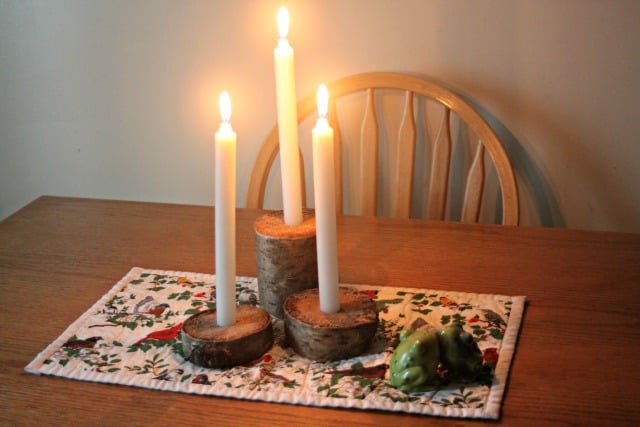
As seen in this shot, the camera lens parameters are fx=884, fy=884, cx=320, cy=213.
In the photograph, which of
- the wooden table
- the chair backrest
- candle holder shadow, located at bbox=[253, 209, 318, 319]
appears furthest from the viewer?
the chair backrest

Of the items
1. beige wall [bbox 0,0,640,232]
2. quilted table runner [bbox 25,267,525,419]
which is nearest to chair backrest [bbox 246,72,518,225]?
beige wall [bbox 0,0,640,232]

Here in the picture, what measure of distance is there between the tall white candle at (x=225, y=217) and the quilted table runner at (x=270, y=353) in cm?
8

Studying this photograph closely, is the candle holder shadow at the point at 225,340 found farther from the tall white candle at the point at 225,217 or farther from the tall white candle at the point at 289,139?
the tall white candle at the point at 289,139

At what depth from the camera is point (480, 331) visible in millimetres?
1059

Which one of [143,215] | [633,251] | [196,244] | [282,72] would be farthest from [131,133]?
[633,251]

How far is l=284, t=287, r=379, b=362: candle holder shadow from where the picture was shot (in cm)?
97

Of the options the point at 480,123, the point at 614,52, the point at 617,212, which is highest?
the point at 614,52

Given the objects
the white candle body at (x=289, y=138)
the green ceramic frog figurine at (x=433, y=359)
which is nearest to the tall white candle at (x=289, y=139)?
the white candle body at (x=289, y=138)

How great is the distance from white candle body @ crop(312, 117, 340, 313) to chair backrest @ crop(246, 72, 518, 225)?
2.24ft

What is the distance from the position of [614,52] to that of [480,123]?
30cm

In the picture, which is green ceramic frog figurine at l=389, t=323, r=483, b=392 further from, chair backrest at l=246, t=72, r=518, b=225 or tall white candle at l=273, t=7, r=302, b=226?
chair backrest at l=246, t=72, r=518, b=225

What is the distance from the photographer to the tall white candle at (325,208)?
0.93 meters

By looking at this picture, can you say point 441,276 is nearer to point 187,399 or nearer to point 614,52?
point 187,399

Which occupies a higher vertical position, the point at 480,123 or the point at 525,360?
the point at 480,123
